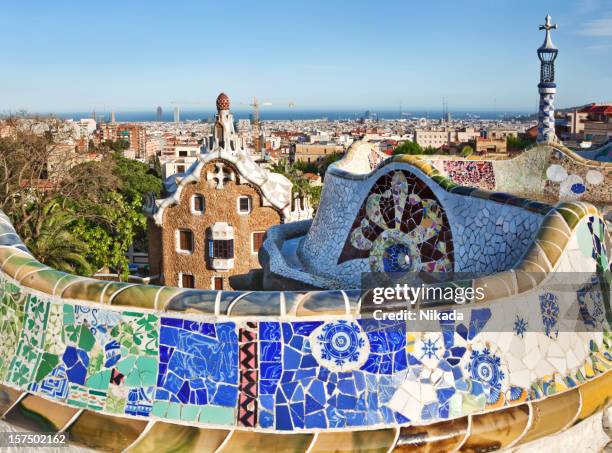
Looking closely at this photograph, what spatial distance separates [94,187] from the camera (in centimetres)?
1808

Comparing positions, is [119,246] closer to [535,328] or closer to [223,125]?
[223,125]

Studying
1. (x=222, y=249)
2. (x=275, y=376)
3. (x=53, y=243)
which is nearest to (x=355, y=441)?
(x=275, y=376)

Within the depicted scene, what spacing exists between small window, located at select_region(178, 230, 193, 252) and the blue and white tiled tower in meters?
9.89

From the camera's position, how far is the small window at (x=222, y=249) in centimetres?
1816

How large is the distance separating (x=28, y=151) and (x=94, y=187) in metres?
1.84

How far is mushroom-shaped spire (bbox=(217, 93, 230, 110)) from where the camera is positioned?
1909 centimetres

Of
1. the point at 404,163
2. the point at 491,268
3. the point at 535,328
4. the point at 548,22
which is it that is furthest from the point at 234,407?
the point at 548,22

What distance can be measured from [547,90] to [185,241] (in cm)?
1066

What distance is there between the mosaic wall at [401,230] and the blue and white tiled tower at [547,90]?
1293 cm

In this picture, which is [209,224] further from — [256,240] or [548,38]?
[548,38]

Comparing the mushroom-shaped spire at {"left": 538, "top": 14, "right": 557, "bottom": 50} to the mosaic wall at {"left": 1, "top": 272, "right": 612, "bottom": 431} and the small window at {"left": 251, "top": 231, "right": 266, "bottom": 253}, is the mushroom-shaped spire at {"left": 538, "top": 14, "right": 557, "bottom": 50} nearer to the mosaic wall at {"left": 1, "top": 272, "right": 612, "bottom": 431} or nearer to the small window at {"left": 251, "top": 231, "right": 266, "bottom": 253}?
the small window at {"left": 251, "top": 231, "right": 266, "bottom": 253}

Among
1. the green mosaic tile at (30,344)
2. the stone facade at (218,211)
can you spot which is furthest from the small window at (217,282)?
the green mosaic tile at (30,344)

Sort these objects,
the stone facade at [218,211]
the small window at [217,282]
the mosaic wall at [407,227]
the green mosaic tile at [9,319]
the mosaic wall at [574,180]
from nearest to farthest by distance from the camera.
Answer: the green mosaic tile at [9,319]
the mosaic wall at [407,227]
the mosaic wall at [574,180]
the stone facade at [218,211]
the small window at [217,282]

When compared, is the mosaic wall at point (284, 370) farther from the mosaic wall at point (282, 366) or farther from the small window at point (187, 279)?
the small window at point (187, 279)
